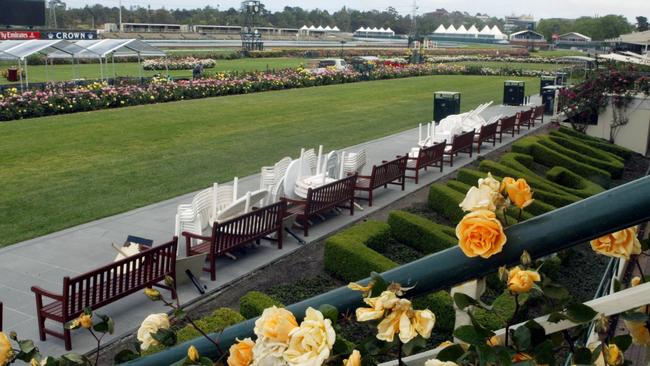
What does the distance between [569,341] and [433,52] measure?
77.9m

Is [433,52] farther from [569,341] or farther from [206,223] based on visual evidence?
[569,341]

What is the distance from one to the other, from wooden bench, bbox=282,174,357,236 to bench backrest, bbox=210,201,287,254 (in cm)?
47

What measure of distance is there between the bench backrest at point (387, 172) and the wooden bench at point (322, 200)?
846 mm

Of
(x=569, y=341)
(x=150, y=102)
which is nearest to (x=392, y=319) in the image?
(x=569, y=341)

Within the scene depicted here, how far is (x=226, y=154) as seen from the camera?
1659cm

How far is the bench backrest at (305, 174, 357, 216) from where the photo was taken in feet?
32.4

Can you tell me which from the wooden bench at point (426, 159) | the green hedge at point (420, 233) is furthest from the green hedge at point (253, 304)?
the wooden bench at point (426, 159)

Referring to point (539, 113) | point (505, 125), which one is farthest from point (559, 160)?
point (539, 113)

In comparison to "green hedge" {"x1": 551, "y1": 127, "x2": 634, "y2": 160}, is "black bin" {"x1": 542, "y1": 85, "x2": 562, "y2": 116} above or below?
above

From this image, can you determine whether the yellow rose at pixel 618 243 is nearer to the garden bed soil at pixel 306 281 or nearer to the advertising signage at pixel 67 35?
the garden bed soil at pixel 306 281

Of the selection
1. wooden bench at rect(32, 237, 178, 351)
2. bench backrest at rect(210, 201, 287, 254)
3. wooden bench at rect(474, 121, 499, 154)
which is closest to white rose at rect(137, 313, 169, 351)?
wooden bench at rect(32, 237, 178, 351)

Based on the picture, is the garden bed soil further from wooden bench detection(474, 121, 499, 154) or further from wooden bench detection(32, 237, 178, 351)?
wooden bench detection(474, 121, 499, 154)

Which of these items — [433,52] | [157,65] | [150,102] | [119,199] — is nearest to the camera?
[119,199]

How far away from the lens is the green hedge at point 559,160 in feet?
50.1
